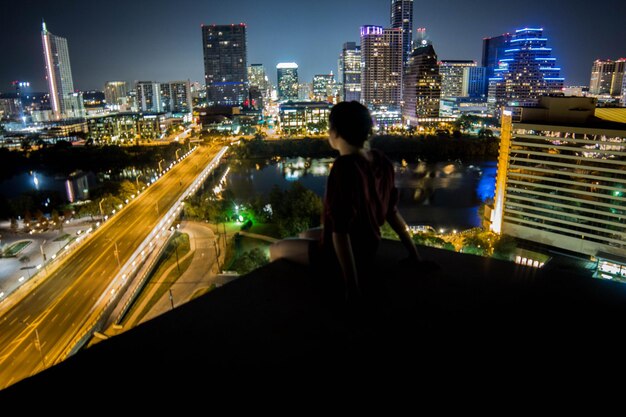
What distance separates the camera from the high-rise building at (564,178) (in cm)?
805

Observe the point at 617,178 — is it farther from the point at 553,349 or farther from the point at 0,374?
the point at 0,374

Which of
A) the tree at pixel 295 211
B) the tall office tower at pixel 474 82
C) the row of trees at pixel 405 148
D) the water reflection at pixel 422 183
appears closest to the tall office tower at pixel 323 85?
Result: the tall office tower at pixel 474 82

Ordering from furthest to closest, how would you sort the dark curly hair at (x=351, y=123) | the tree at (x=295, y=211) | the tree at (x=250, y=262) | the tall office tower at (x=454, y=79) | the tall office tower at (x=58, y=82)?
the tall office tower at (x=454, y=79) < the tall office tower at (x=58, y=82) < the tree at (x=295, y=211) < the tree at (x=250, y=262) < the dark curly hair at (x=351, y=123)

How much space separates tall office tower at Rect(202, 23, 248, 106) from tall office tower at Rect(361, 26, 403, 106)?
57.1 feet

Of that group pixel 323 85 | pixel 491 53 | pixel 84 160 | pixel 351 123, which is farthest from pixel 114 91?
pixel 351 123

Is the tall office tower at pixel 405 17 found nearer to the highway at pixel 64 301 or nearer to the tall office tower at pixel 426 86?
the tall office tower at pixel 426 86

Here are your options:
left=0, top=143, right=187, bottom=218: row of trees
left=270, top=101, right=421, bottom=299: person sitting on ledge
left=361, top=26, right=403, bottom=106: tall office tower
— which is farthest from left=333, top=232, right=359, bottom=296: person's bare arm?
left=361, top=26, right=403, bottom=106: tall office tower

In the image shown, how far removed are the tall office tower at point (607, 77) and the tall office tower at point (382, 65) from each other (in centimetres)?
2229

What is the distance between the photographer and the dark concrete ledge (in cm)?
98

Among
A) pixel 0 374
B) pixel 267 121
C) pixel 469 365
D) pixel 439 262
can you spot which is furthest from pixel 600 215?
pixel 267 121

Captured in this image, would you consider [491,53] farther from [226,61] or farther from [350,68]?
[226,61]

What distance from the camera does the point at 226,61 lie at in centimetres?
5409

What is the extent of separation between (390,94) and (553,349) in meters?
44.9

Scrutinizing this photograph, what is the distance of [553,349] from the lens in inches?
43.0
